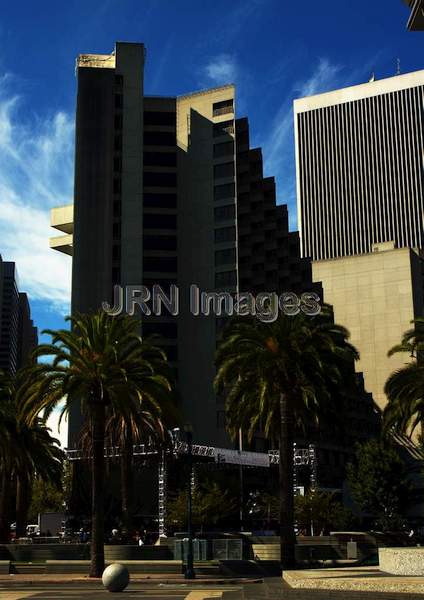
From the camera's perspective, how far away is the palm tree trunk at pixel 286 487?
43859 mm

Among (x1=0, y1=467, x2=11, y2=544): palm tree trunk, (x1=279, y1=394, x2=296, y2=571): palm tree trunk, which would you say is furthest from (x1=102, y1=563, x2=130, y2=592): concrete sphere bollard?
(x1=0, y1=467, x2=11, y2=544): palm tree trunk

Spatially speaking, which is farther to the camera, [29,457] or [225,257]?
[225,257]

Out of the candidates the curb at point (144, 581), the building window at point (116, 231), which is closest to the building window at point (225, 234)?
the building window at point (116, 231)

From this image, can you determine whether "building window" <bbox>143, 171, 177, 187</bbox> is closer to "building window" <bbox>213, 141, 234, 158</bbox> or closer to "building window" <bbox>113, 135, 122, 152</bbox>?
"building window" <bbox>113, 135, 122, 152</bbox>

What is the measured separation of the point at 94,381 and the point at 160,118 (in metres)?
88.2

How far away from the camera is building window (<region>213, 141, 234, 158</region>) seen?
12225 centimetres

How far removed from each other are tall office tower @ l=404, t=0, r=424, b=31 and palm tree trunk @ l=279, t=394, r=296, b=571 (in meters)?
21.5

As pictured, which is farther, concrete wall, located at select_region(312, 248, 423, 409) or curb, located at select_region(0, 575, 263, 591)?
concrete wall, located at select_region(312, 248, 423, 409)

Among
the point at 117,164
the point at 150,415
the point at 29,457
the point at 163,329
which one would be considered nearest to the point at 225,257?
the point at 163,329

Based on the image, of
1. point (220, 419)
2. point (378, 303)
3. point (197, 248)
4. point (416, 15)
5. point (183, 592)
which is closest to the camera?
point (416, 15)

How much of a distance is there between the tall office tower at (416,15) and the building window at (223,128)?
3641 inches

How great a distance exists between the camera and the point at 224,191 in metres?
121

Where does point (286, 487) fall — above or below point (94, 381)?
below

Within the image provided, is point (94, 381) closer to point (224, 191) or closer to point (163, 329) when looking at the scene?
point (163, 329)
